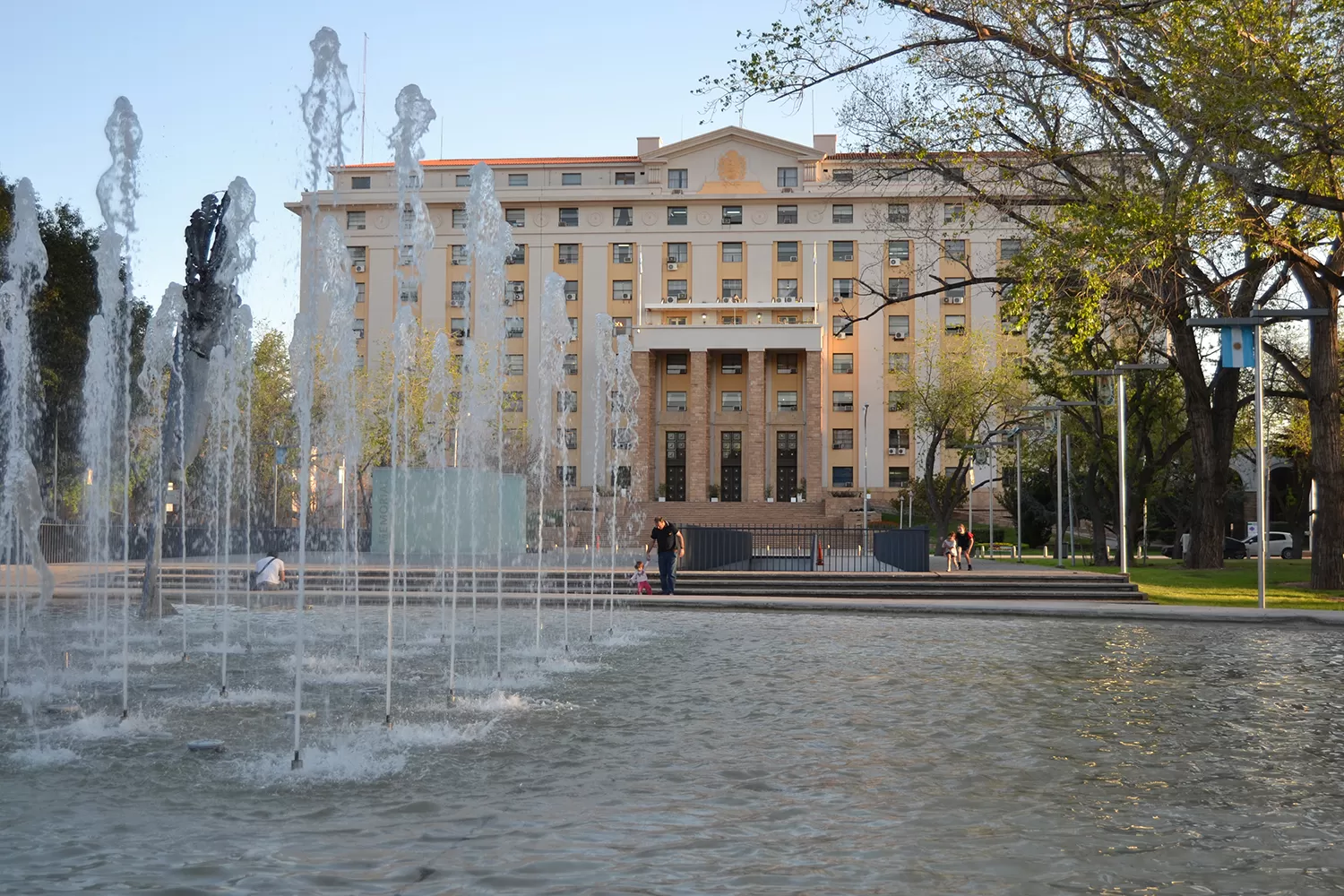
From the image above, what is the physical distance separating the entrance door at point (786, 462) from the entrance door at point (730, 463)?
2531 mm

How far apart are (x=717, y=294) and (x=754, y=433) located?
10746mm

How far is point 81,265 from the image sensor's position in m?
41.1

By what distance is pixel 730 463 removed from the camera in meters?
83.2

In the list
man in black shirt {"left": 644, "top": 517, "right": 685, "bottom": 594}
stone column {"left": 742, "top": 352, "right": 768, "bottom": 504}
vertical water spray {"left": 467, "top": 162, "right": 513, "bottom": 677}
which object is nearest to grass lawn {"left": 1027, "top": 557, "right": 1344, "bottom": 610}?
man in black shirt {"left": 644, "top": 517, "right": 685, "bottom": 594}

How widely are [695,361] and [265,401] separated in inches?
1155

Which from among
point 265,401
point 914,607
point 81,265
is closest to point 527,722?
point 914,607

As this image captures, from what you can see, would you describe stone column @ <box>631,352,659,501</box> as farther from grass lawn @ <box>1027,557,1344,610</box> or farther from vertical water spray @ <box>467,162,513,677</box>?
vertical water spray @ <box>467,162,513,677</box>

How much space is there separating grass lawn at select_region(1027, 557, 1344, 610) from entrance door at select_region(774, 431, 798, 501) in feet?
151

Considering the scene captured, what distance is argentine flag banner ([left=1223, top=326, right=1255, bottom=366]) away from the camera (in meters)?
24.0

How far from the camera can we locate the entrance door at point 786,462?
8262 centimetres

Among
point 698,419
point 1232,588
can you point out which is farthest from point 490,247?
point 698,419

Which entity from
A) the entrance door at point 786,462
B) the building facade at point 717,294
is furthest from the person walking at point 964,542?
the entrance door at point 786,462

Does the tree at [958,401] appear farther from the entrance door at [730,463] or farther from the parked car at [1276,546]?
the entrance door at [730,463]

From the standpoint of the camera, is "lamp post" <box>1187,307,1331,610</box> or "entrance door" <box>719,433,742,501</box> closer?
"lamp post" <box>1187,307,1331,610</box>
